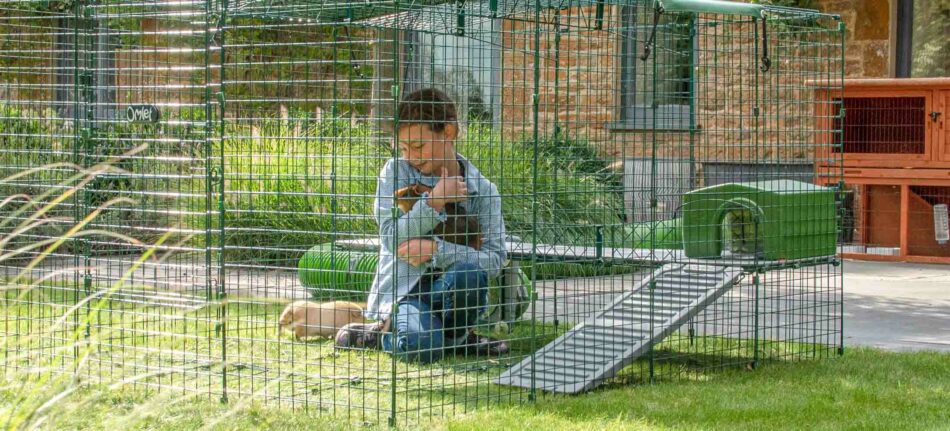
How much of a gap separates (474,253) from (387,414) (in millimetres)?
1505

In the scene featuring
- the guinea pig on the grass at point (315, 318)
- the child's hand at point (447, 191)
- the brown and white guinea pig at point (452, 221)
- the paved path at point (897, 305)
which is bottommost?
the paved path at point (897, 305)

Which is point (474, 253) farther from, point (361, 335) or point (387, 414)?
point (387, 414)

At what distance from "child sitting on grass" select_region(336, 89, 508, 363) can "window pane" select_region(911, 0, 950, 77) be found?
8040 mm

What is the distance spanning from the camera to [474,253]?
20.5ft

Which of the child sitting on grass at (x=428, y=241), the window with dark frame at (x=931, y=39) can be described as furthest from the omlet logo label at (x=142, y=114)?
the window with dark frame at (x=931, y=39)

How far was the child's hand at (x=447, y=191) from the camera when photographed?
548 cm

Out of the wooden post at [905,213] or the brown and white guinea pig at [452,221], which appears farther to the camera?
the wooden post at [905,213]

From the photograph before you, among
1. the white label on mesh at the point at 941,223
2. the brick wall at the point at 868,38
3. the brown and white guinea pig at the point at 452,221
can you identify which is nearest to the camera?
the brown and white guinea pig at the point at 452,221

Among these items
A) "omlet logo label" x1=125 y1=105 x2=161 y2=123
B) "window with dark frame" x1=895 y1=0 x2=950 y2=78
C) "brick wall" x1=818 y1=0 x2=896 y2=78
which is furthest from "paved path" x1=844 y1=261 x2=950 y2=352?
"omlet logo label" x1=125 y1=105 x2=161 y2=123

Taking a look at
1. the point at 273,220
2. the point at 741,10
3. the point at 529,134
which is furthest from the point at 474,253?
the point at 529,134

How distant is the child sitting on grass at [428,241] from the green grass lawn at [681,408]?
75cm

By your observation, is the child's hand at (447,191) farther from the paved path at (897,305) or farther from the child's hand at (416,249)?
the paved path at (897,305)

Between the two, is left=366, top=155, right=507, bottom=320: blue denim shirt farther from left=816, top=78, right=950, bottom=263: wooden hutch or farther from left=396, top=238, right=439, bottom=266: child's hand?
left=816, top=78, right=950, bottom=263: wooden hutch

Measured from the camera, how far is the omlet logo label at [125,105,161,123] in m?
5.27
